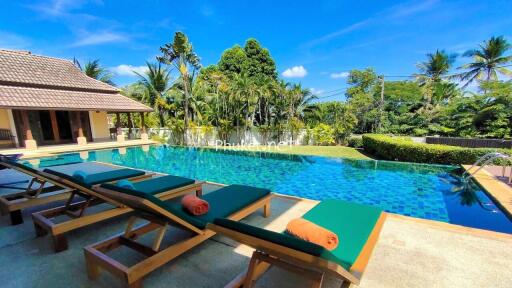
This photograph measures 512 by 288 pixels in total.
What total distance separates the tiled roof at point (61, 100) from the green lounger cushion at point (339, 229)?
1546 centimetres

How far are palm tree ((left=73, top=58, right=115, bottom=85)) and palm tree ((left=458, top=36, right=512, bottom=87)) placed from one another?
116ft

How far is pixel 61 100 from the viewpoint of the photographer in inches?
546

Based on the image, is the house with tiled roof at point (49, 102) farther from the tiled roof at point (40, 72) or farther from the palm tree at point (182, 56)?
the palm tree at point (182, 56)

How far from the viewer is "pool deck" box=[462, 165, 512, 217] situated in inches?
185

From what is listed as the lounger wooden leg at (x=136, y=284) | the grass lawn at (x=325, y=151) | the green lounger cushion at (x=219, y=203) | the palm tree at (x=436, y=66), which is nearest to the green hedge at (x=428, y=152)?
the grass lawn at (x=325, y=151)

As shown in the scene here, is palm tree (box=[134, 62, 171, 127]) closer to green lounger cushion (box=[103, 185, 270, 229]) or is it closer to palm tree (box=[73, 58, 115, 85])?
palm tree (box=[73, 58, 115, 85])

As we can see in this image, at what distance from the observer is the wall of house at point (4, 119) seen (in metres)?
13.8

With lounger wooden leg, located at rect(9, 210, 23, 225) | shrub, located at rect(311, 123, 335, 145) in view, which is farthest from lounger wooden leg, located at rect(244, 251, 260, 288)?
shrub, located at rect(311, 123, 335, 145)

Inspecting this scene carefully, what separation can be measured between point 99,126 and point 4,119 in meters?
4.83

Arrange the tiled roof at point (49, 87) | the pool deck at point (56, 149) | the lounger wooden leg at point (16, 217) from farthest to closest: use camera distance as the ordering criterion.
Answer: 1. the tiled roof at point (49, 87)
2. the pool deck at point (56, 149)
3. the lounger wooden leg at point (16, 217)

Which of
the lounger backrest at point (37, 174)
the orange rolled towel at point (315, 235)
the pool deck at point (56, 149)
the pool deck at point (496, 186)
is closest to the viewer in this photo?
the orange rolled towel at point (315, 235)

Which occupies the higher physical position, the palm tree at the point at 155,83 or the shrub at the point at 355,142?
the palm tree at the point at 155,83

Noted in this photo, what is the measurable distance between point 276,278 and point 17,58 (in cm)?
2052

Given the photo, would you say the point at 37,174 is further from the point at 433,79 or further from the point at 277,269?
the point at 433,79
